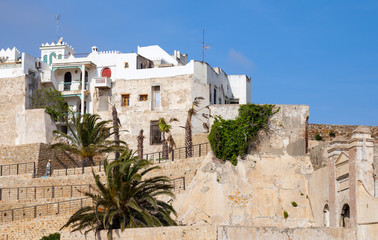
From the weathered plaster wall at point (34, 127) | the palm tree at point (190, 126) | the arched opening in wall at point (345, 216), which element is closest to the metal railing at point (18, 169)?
the weathered plaster wall at point (34, 127)

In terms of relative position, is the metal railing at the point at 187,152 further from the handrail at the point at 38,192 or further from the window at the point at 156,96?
the handrail at the point at 38,192

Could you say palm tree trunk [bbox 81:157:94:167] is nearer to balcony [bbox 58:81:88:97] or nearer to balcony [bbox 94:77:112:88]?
balcony [bbox 94:77:112:88]

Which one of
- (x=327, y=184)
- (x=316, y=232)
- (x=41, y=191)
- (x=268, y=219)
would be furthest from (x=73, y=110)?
(x=316, y=232)

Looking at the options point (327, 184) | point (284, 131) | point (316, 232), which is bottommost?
point (316, 232)

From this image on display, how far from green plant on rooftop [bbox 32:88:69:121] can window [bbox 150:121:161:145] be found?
22.2ft

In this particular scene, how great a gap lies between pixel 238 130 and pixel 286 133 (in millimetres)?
2475

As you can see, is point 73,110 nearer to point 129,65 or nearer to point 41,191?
point 129,65

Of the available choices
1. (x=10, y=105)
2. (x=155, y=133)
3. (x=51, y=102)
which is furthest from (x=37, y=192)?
(x=51, y=102)

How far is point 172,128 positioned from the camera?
46062 mm

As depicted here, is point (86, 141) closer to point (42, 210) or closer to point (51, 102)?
point (42, 210)

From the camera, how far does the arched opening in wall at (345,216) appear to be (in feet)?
93.2

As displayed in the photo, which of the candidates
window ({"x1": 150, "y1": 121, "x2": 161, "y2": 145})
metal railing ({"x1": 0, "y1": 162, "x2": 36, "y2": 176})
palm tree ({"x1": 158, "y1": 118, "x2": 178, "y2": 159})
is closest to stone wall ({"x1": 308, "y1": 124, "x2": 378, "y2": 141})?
palm tree ({"x1": 158, "y1": 118, "x2": 178, "y2": 159})

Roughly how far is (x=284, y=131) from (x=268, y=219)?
513 centimetres

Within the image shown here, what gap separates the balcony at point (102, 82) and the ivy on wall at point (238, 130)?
13693 mm
